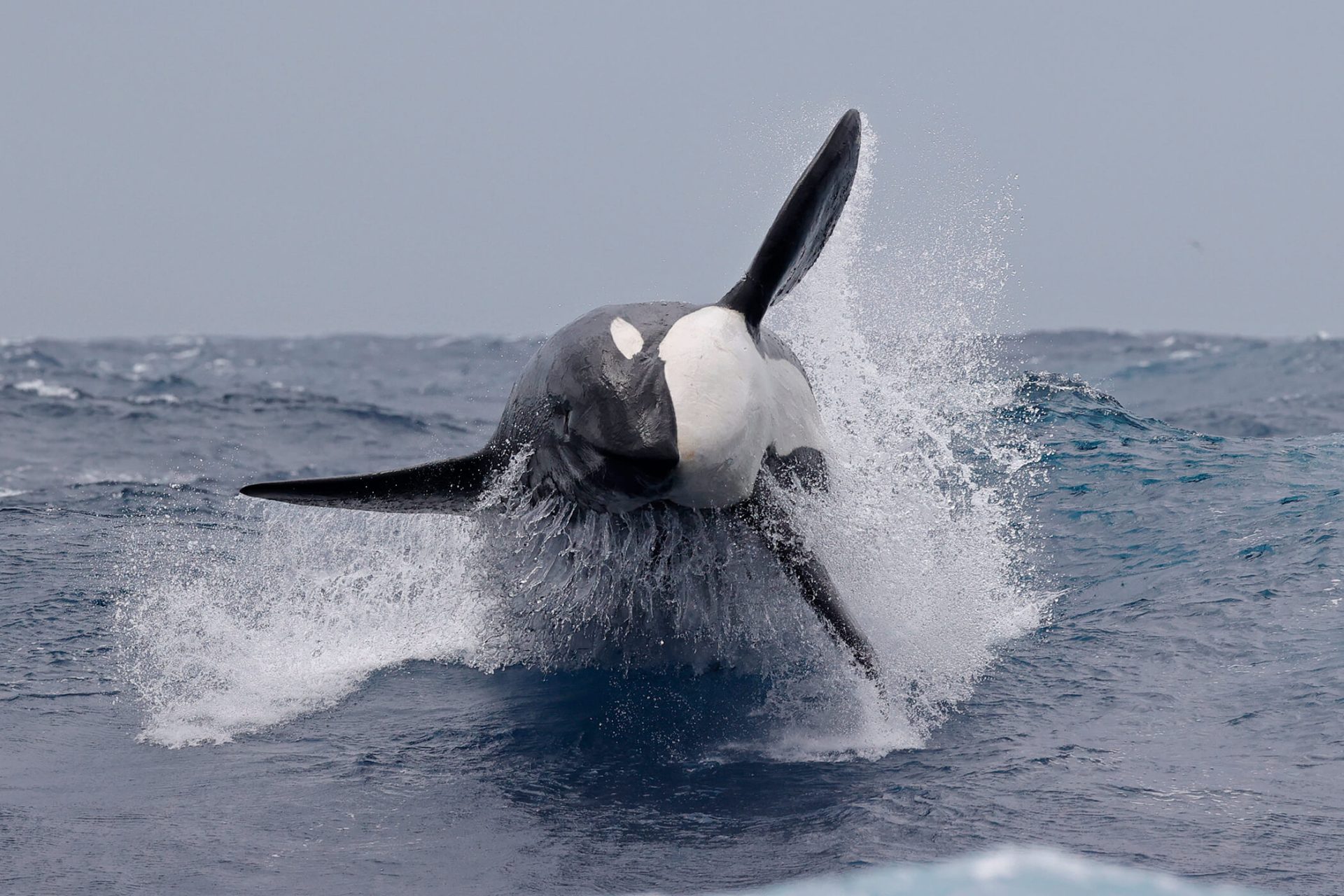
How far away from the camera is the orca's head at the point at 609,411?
6562 millimetres

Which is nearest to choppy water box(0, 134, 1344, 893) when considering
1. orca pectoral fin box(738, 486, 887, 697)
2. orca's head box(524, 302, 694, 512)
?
orca pectoral fin box(738, 486, 887, 697)

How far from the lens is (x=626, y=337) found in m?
7.00

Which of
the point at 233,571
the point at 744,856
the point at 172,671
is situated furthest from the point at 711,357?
the point at 233,571

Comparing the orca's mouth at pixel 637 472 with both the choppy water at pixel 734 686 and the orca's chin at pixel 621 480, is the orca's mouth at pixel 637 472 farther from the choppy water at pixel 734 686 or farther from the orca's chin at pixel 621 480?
the choppy water at pixel 734 686

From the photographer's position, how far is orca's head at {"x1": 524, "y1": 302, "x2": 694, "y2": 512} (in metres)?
6.56

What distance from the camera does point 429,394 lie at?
3662cm

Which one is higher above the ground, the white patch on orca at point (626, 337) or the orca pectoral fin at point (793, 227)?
the orca pectoral fin at point (793, 227)

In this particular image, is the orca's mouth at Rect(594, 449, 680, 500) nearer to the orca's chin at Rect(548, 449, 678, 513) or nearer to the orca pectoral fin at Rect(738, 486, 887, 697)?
the orca's chin at Rect(548, 449, 678, 513)

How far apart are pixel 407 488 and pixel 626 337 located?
1890mm

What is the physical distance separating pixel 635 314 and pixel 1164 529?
6241 millimetres

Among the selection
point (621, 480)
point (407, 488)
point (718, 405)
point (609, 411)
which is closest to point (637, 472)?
point (621, 480)

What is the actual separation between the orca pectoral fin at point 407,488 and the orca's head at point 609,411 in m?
0.58

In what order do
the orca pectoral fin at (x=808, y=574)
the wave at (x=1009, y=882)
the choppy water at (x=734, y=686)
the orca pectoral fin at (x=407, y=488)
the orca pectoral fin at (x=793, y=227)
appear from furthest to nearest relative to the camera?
Result: the orca pectoral fin at (x=407, y=488) → the orca pectoral fin at (x=793, y=227) → the orca pectoral fin at (x=808, y=574) → the choppy water at (x=734, y=686) → the wave at (x=1009, y=882)

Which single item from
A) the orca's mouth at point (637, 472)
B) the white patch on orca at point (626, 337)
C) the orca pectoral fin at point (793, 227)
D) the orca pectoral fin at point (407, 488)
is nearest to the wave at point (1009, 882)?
the orca's mouth at point (637, 472)
